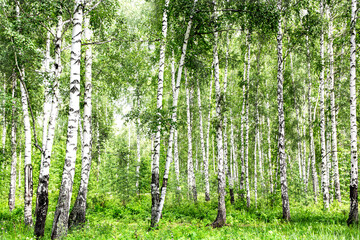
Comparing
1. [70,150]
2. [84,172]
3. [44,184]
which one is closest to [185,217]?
[84,172]

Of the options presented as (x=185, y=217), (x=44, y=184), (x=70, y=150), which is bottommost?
(x=185, y=217)

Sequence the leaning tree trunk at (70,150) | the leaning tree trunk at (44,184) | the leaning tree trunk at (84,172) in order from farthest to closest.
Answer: the leaning tree trunk at (84,172) < the leaning tree trunk at (44,184) < the leaning tree trunk at (70,150)

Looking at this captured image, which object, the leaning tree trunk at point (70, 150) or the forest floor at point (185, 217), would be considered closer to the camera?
the leaning tree trunk at point (70, 150)

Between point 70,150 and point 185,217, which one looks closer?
point 70,150

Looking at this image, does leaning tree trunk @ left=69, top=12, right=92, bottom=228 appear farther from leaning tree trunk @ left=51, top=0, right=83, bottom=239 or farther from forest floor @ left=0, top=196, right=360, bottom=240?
leaning tree trunk @ left=51, top=0, right=83, bottom=239

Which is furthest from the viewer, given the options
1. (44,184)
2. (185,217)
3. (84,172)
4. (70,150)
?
(185,217)

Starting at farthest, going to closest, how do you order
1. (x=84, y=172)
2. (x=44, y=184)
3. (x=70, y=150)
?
(x=84, y=172) → (x=44, y=184) → (x=70, y=150)

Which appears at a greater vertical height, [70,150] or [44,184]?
[70,150]

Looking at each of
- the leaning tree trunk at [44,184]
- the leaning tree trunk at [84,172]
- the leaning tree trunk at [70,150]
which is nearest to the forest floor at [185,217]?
the leaning tree trunk at [84,172]

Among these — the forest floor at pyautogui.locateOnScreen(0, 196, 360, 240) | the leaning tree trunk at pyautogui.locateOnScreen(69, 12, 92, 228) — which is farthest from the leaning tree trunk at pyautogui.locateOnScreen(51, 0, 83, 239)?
the leaning tree trunk at pyautogui.locateOnScreen(69, 12, 92, 228)

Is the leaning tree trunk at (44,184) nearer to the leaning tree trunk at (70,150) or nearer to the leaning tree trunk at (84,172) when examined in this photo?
the leaning tree trunk at (84,172)

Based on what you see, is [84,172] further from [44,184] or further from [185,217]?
[185,217]

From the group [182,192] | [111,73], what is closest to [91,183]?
[182,192]

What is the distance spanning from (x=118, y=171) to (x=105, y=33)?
8.96 m
